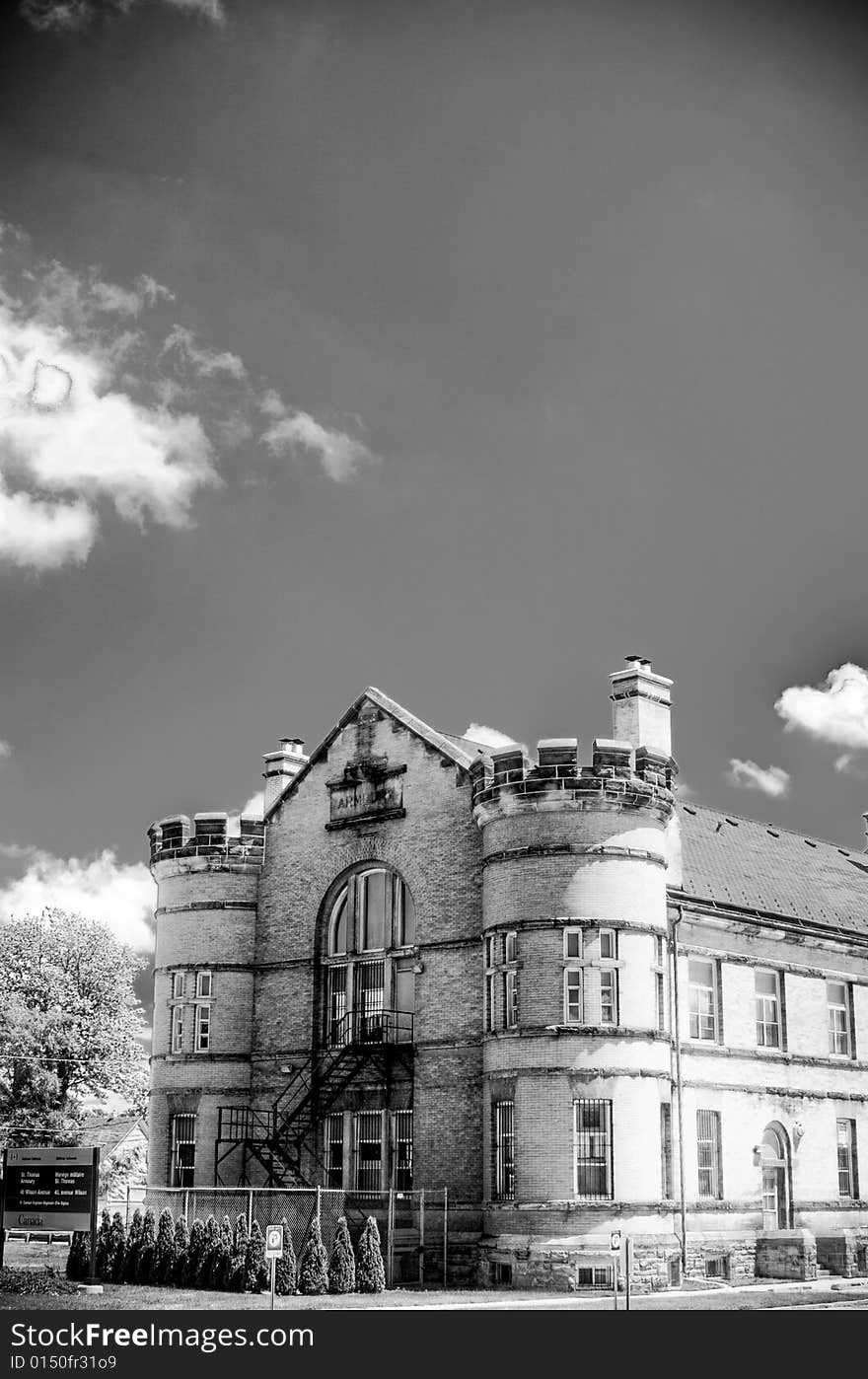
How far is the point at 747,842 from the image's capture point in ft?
159

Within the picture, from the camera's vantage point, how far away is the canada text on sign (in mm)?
32562

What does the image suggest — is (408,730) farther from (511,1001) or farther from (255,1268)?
(255,1268)

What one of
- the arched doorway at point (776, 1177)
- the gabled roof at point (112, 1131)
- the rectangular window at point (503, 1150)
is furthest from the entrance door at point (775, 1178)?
the gabled roof at point (112, 1131)

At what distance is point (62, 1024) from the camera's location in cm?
7125

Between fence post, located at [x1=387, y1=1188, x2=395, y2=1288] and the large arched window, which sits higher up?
the large arched window

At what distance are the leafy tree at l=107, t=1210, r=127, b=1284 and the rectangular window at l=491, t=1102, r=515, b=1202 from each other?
326 inches

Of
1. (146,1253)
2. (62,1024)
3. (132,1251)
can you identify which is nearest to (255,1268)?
(146,1253)

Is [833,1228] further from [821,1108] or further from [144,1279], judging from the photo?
[144,1279]

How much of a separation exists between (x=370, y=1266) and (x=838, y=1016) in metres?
17.2

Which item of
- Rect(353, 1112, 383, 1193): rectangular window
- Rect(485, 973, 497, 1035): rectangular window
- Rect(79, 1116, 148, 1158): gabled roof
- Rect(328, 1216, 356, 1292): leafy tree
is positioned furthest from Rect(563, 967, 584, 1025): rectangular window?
Rect(79, 1116, 148, 1158): gabled roof

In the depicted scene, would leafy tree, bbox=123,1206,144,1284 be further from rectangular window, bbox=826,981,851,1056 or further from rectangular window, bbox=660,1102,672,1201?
rectangular window, bbox=826,981,851,1056

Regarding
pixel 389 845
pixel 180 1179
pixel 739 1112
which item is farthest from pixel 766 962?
pixel 180 1179

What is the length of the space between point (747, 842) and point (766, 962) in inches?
204

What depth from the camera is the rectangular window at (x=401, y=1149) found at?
40938mm
